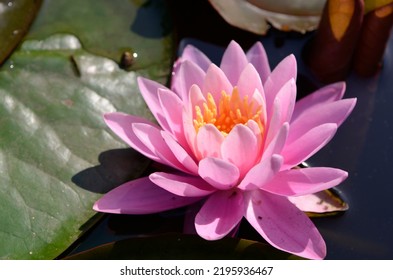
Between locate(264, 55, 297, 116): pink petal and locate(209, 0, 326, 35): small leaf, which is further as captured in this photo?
locate(209, 0, 326, 35): small leaf

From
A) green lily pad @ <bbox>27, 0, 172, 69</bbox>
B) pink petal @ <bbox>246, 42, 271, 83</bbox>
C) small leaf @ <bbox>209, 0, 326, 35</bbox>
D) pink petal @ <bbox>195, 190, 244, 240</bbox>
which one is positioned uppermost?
small leaf @ <bbox>209, 0, 326, 35</bbox>

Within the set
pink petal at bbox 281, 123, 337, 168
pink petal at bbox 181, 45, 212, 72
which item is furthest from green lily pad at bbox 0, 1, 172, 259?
pink petal at bbox 281, 123, 337, 168

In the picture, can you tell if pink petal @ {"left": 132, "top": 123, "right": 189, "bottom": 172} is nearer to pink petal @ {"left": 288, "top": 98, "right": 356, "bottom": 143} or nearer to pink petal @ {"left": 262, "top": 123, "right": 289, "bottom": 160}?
pink petal @ {"left": 262, "top": 123, "right": 289, "bottom": 160}

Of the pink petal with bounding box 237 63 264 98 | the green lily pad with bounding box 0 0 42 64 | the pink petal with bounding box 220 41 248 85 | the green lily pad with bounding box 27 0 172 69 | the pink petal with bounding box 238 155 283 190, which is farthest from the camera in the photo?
the green lily pad with bounding box 27 0 172 69

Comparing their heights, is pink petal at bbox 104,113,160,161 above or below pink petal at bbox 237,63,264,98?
below

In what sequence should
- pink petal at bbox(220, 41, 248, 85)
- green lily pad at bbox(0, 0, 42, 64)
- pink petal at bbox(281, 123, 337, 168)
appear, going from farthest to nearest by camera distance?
1. green lily pad at bbox(0, 0, 42, 64)
2. pink petal at bbox(220, 41, 248, 85)
3. pink petal at bbox(281, 123, 337, 168)

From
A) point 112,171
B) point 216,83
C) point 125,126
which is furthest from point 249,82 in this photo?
point 112,171
